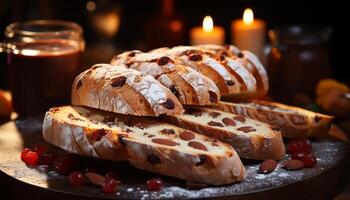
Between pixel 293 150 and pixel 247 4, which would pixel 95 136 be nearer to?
pixel 293 150

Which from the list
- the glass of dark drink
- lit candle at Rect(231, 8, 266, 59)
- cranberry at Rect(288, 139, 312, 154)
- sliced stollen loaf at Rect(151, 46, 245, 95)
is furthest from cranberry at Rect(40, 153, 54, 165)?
lit candle at Rect(231, 8, 266, 59)

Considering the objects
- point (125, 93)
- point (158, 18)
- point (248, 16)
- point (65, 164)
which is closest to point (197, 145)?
point (125, 93)

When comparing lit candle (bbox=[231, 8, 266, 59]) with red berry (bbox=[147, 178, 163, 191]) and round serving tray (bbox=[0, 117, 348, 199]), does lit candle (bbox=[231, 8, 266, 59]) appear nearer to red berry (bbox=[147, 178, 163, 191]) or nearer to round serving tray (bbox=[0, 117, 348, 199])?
round serving tray (bbox=[0, 117, 348, 199])

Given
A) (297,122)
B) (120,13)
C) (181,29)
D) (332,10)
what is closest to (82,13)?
(120,13)

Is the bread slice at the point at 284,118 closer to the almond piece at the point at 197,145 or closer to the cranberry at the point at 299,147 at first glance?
the cranberry at the point at 299,147

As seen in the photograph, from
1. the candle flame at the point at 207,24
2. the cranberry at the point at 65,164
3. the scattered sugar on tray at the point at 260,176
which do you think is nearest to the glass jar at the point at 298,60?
the candle flame at the point at 207,24

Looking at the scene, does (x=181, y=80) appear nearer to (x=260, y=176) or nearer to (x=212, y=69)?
(x=212, y=69)
